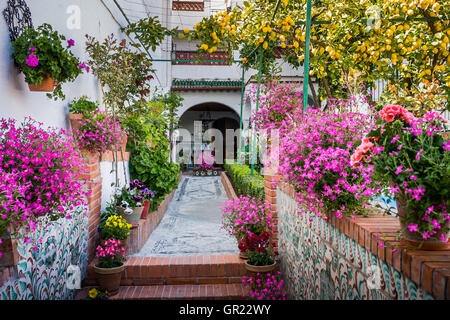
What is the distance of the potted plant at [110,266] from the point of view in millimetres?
3436

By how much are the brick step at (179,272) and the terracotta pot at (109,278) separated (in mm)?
243

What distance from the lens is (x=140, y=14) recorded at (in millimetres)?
8266

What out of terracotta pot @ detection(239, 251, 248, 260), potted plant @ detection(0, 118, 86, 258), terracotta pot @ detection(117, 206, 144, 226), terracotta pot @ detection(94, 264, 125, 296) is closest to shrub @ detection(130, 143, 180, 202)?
terracotta pot @ detection(117, 206, 144, 226)

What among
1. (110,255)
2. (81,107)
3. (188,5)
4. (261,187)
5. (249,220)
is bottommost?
(110,255)

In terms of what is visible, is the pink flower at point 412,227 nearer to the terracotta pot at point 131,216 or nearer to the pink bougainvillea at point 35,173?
the pink bougainvillea at point 35,173

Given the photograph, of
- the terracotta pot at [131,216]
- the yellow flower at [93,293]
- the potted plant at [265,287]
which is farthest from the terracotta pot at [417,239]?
the terracotta pot at [131,216]

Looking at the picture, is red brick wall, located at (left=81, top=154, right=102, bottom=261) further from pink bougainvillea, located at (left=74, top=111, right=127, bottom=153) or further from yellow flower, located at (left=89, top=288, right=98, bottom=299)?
yellow flower, located at (left=89, top=288, right=98, bottom=299)

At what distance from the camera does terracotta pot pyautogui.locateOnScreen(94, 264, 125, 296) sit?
342cm

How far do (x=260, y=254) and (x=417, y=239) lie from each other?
2204 millimetres

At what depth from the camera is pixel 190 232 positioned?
5273 millimetres

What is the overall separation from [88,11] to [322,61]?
328 cm

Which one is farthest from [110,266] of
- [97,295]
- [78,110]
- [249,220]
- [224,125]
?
[224,125]

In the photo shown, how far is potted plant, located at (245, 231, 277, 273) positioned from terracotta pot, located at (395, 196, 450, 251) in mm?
2022

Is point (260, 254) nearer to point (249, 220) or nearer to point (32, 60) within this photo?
point (249, 220)
